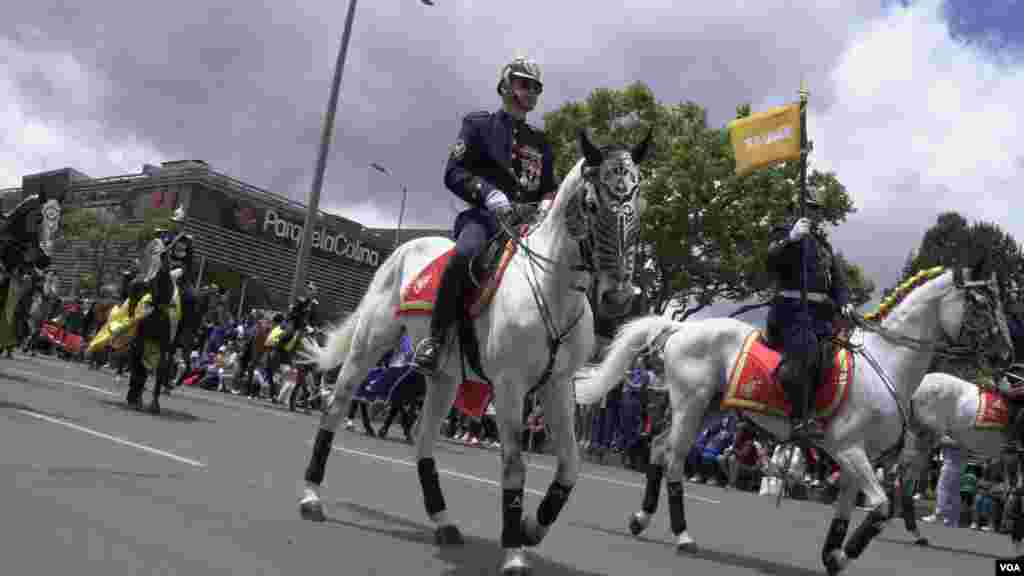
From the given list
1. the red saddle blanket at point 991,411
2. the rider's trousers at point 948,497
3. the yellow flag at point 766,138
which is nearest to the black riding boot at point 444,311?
the yellow flag at point 766,138

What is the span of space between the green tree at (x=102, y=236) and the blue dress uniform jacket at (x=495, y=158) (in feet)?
191

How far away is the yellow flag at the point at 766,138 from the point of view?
10109mm

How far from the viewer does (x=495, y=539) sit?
21.9ft

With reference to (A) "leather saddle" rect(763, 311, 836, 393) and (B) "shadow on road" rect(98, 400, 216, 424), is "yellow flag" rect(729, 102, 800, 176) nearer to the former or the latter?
(A) "leather saddle" rect(763, 311, 836, 393)

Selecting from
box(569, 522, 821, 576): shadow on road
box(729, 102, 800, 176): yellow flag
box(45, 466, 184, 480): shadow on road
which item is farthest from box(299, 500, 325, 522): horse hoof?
box(729, 102, 800, 176): yellow flag

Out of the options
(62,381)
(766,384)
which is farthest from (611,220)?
(62,381)

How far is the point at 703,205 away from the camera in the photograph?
118 feet

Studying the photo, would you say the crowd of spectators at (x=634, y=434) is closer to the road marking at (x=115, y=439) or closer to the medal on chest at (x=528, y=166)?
the road marking at (x=115, y=439)

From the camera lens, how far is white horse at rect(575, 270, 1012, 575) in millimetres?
7609

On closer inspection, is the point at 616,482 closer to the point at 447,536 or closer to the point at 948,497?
the point at 948,497

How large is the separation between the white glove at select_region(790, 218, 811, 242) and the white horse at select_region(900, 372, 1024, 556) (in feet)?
16.6

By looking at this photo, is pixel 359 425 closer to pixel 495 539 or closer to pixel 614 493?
pixel 614 493

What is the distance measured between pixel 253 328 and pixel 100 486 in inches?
848

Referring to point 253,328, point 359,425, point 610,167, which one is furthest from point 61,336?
point 610,167
